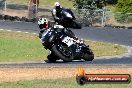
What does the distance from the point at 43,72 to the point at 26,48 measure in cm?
863

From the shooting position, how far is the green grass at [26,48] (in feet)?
69.1

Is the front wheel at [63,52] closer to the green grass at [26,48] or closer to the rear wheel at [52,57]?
the rear wheel at [52,57]

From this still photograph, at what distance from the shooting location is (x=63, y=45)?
18.2 meters

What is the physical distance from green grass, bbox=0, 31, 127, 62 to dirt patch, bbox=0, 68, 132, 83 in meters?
4.79

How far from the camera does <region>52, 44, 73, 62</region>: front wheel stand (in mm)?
18000

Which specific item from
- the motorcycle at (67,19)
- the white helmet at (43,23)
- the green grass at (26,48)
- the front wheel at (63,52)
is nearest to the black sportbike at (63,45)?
the front wheel at (63,52)

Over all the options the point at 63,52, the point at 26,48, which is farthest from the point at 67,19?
the point at 26,48

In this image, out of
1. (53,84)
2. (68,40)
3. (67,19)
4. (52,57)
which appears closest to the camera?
(53,84)

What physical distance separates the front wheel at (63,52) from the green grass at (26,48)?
8.05 feet

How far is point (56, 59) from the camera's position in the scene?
18.7 metres

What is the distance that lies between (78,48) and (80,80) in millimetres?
9131

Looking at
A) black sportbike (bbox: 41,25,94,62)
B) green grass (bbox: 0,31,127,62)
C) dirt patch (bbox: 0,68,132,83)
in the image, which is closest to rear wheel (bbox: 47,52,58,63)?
black sportbike (bbox: 41,25,94,62)

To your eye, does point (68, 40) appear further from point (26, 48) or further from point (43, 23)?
point (26, 48)

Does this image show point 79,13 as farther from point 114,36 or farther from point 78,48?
point 78,48
